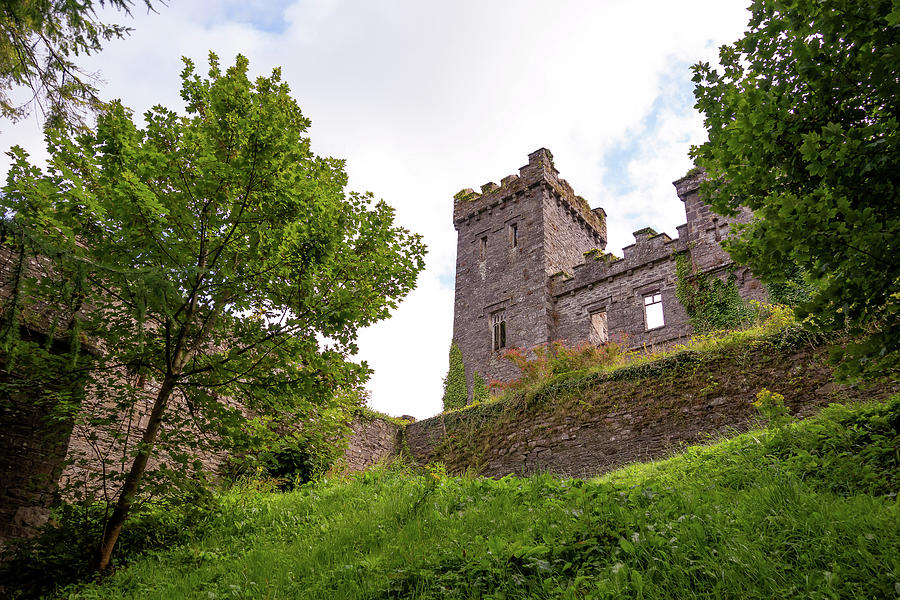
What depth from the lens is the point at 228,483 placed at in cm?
1062

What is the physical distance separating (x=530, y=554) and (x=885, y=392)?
7.03 meters

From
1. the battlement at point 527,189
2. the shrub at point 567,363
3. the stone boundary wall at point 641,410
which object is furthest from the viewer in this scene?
the battlement at point 527,189

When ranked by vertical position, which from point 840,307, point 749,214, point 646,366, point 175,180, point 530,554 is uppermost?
point 749,214

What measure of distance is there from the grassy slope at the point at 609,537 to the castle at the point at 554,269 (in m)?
11.2

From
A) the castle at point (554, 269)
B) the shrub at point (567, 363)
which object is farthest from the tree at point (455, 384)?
the shrub at point (567, 363)

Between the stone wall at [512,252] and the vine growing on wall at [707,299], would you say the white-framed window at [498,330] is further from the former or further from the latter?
the vine growing on wall at [707,299]

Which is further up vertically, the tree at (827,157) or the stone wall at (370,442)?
the tree at (827,157)

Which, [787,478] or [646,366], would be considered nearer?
[787,478]

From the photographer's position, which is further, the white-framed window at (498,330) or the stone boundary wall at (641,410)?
the white-framed window at (498,330)

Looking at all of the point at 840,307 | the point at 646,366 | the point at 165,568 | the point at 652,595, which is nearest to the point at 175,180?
the point at 165,568

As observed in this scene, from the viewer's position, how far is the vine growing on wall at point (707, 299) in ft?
51.4

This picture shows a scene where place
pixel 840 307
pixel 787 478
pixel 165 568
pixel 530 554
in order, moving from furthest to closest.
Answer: pixel 165 568, pixel 787 478, pixel 530 554, pixel 840 307

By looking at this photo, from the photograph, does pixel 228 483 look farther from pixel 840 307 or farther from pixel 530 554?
pixel 840 307

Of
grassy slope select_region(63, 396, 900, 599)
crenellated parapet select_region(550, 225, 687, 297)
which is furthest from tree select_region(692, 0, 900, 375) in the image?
crenellated parapet select_region(550, 225, 687, 297)
